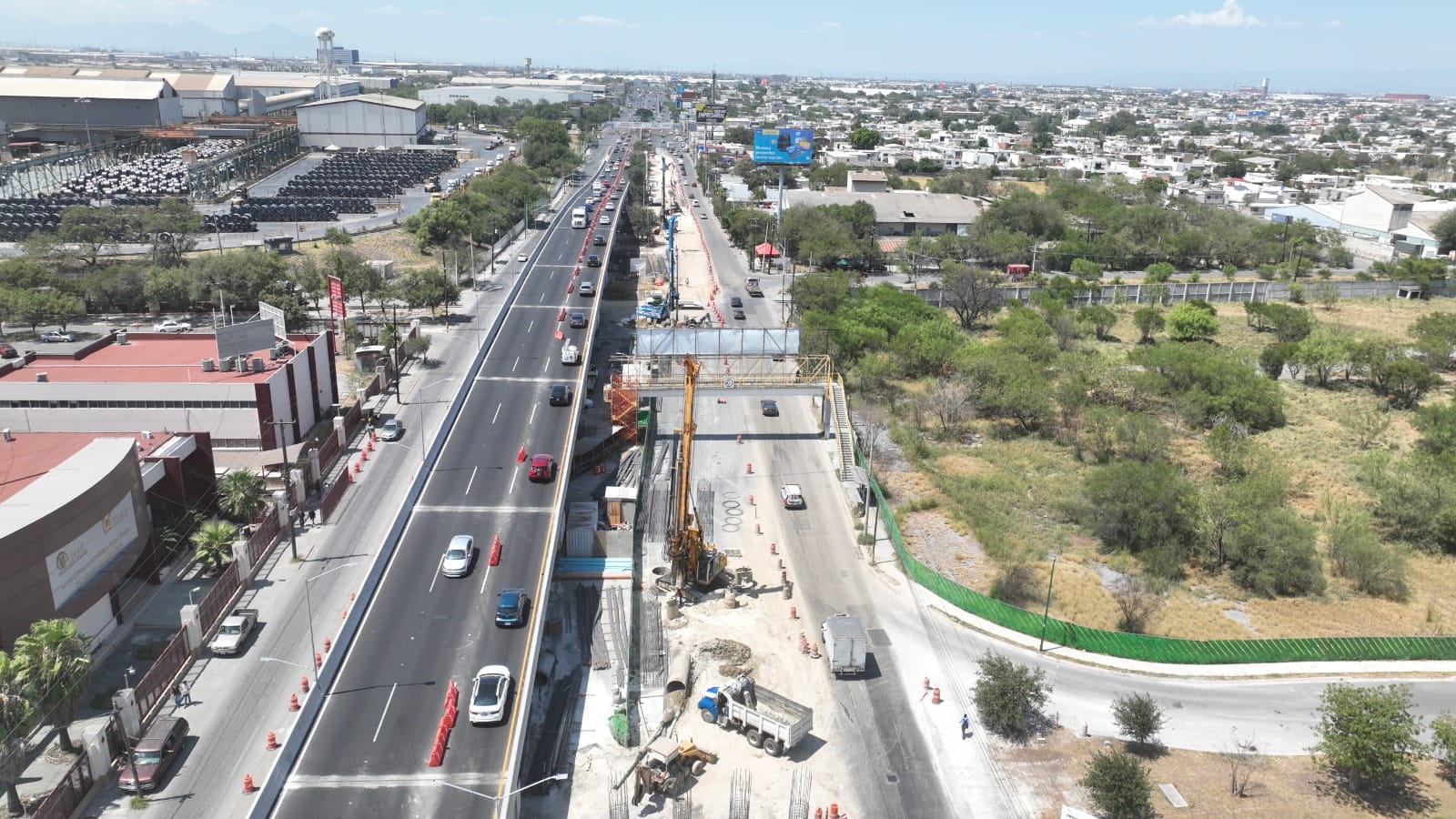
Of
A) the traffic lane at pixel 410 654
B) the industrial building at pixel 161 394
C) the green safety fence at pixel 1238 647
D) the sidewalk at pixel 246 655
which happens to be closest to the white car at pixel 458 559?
the traffic lane at pixel 410 654

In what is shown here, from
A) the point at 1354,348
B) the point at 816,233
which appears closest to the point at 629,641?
the point at 1354,348

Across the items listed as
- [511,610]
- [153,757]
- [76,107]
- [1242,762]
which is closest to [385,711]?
[511,610]

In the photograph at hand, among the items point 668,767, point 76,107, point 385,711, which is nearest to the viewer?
point 385,711

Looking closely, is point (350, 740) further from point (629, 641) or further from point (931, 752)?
point (931, 752)

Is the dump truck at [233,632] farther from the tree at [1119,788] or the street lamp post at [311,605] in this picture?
the tree at [1119,788]

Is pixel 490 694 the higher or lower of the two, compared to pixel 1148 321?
lower

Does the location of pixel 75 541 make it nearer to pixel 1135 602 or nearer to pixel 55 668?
pixel 55 668
